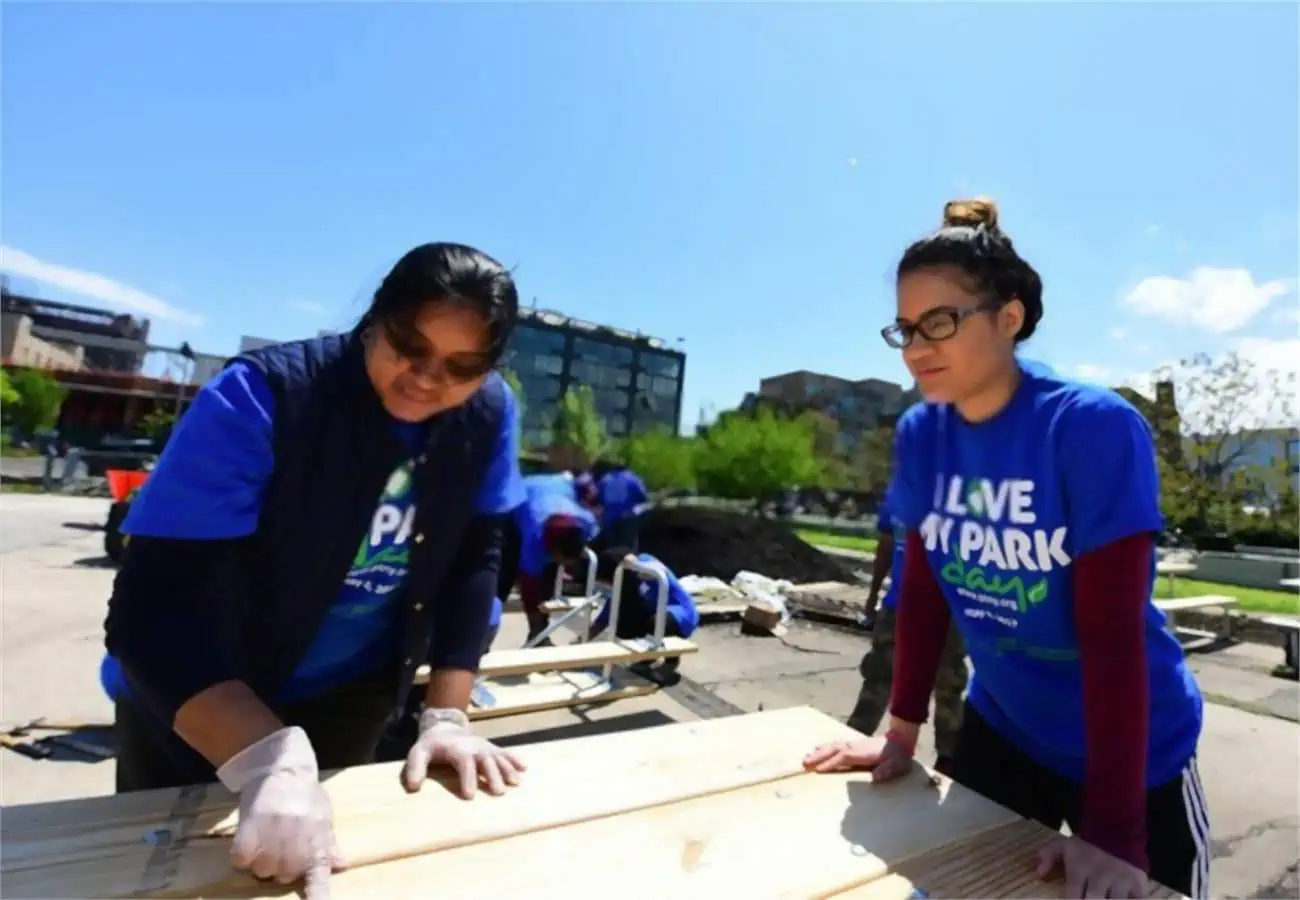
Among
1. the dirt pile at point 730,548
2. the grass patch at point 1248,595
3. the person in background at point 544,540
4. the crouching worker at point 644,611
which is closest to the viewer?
the crouching worker at point 644,611

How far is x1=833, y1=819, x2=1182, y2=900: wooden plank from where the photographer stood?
0.95m

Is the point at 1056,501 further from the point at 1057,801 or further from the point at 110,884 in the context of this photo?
the point at 110,884

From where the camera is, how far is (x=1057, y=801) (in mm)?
1335

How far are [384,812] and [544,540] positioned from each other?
4.47m

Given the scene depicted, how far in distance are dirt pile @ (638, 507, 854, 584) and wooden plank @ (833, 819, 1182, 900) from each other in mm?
9459

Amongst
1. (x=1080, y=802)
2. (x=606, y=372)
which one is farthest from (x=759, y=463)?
(x=606, y=372)

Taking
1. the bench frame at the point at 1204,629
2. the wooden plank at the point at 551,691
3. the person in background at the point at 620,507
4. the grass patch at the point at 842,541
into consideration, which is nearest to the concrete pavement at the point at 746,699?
the wooden plank at the point at 551,691

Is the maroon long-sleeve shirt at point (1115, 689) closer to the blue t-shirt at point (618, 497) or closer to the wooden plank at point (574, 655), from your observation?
the wooden plank at point (574, 655)

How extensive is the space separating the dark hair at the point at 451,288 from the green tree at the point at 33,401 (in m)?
40.1

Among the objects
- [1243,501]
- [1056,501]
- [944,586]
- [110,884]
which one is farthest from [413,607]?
[1243,501]

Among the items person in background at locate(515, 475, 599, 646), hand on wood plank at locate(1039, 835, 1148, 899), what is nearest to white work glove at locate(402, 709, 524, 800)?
hand on wood plank at locate(1039, 835, 1148, 899)

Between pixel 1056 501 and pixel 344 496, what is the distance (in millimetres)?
1122

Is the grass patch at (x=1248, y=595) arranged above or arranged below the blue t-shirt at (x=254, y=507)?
below

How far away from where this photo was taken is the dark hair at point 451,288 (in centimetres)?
120
